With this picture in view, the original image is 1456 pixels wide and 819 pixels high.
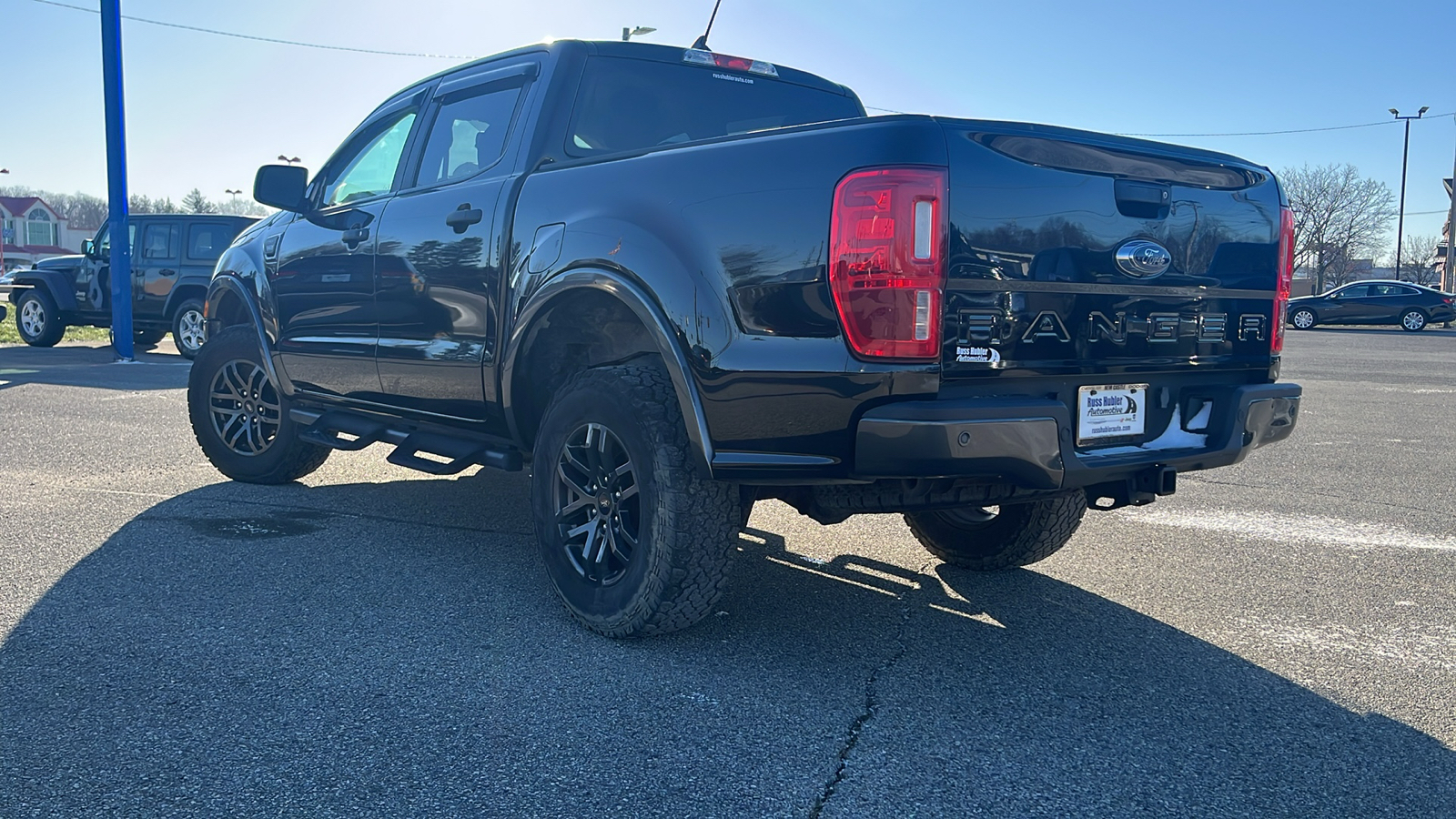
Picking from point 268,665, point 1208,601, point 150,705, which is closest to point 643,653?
point 268,665

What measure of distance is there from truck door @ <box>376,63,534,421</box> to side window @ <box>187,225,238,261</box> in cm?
1104

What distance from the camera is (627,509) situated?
360 cm

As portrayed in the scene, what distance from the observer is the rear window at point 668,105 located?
438cm

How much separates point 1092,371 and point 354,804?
7.36 feet

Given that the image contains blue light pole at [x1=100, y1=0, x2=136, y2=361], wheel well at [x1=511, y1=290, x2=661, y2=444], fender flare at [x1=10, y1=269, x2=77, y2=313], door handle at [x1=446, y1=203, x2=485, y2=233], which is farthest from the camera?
fender flare at [x1=10, y1=269, x2=77, y2=313]

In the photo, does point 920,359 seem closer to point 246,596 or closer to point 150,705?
point 150,705

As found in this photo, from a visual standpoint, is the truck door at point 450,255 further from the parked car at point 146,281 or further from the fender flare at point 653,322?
the parked car at point 146,281

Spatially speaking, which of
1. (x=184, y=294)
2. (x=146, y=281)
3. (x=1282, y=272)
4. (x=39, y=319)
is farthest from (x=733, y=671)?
(x=39, y=319)

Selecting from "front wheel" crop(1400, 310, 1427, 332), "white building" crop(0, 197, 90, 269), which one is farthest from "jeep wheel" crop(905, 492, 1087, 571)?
"white building" crop(0, 197, 90, 269)

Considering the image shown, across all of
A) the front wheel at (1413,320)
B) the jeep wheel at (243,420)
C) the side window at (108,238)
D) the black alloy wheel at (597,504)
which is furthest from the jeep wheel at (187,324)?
the front wheel at (1413,320)

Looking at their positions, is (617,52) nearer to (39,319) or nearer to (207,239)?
(207,239)

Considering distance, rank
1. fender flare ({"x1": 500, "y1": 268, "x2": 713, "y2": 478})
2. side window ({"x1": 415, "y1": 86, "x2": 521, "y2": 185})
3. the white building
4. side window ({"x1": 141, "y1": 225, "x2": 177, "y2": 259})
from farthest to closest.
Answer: the white building < side window ({"x1": 141, "y1": 225, "x2": 177, "y2": 259}) < side window ({"x1": 415, "y1": 86, "x2": 521, "y2": 185}) < fender flare ({"x1": 500, "y1": 268, "x2": 713, "y2": 478})

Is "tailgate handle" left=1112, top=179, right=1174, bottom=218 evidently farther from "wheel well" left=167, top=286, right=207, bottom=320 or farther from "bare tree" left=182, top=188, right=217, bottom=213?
"bare tree" left=182, top=188, right=217, bottom=213

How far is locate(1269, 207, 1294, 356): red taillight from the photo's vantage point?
3787mm
